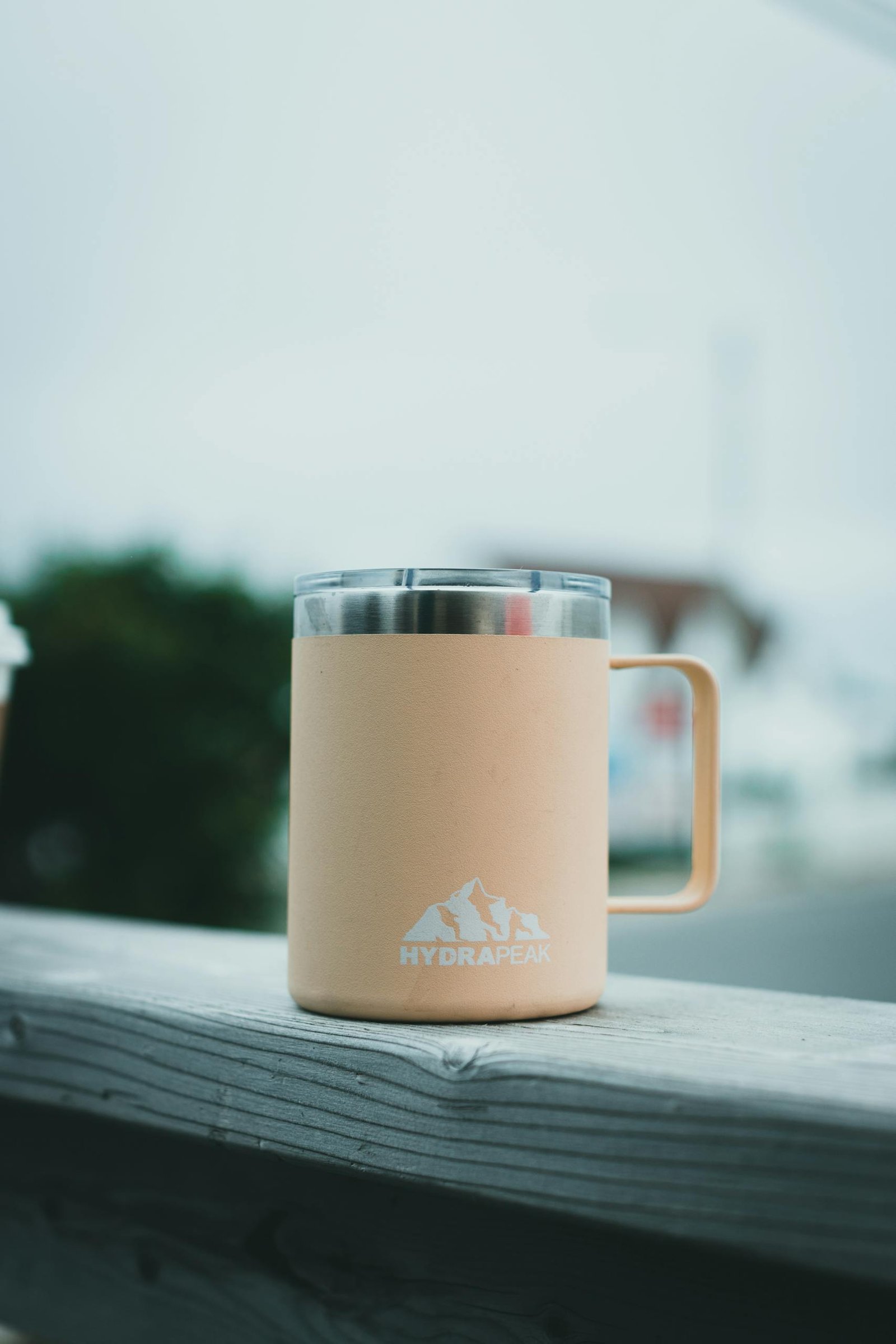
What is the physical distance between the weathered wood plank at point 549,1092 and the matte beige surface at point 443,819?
19 millimetres

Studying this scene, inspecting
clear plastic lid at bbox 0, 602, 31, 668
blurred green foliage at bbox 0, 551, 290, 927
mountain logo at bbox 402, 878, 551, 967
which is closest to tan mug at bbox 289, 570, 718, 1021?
mountain logo at bbox 402, 878, 551, 967

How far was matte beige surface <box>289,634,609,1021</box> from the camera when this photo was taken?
0.55 meters

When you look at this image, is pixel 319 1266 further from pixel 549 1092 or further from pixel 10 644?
pixel 10 644

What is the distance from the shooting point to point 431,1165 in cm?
50

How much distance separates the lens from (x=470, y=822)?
1.81ft

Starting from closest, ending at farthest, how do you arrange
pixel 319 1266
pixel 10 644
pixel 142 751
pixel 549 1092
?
pixel 549 1092 → pixel 319 1266 → pixel 10 644 → pixel 142 751

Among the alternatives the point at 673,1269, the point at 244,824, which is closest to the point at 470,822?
the point at 673,1269

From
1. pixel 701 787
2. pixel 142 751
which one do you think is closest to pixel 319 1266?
pixel 701 787

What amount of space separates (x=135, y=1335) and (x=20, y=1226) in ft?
0.35

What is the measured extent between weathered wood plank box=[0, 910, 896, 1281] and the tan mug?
23 mm

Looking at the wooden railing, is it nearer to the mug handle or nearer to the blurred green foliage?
the mug handle

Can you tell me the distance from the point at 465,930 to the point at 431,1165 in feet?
0.31

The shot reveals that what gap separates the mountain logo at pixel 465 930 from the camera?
55cm

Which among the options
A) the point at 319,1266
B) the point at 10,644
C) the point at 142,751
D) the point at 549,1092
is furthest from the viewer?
the point at 142,751
